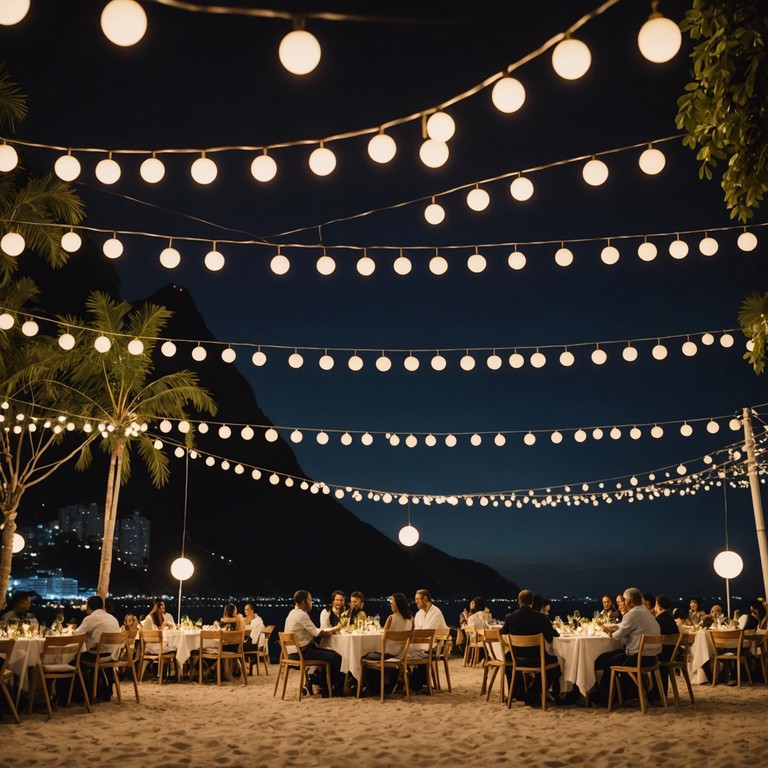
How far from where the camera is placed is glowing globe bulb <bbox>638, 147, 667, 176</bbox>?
5.72 meters

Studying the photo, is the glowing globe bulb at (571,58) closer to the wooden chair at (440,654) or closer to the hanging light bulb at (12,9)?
the hanging light bulb at (12,9)

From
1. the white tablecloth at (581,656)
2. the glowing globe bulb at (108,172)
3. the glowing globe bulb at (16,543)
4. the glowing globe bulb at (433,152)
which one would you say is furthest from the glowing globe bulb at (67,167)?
the glowing globe bulb at (16,543)

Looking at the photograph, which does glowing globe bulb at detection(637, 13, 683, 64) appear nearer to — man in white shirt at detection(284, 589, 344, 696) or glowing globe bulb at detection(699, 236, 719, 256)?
glowing globe bulb at detection(699, 236, 719, 256)

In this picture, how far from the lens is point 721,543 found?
123 ft

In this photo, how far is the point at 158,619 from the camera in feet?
41.3

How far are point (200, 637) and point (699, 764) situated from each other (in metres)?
7.46

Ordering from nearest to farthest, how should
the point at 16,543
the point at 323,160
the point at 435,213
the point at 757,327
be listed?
1. the point at 757,327
2. the point at 323,160
3. the point at 435,213
4. the point at 16,543

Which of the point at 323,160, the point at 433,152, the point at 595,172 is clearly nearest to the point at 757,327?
the point at 595,172

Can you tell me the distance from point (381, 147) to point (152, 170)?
5.88 ft

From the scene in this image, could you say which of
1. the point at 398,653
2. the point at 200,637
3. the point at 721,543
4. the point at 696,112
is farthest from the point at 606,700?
the point at 721,543

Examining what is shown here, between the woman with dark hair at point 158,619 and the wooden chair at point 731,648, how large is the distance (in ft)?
26.1

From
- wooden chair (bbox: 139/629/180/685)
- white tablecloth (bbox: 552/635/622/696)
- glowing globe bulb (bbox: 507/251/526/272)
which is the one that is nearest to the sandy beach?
white tablecloth (bbox: 552/635/622/696)

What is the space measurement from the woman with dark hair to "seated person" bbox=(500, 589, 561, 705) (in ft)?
19.0

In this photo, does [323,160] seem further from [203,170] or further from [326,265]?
[326,265]
